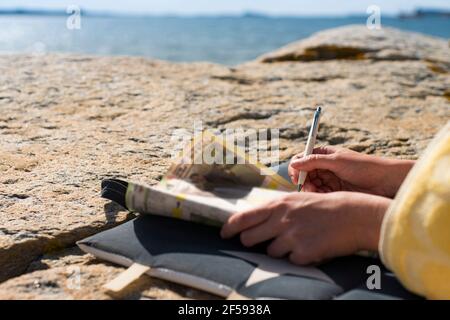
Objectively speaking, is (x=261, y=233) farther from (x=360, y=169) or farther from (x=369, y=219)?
(x=360, y=169)

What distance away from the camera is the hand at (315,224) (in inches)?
45.8

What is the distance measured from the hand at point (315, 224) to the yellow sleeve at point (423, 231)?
7 cm

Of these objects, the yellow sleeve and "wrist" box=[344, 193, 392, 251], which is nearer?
the yellow sleeve

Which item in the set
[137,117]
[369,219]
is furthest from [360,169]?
[137,117]

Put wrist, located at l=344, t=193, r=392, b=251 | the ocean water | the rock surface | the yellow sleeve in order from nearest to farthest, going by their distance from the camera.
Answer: the yellow sleeve, wrist, located at l=344, t=193, r=392, b=251, the rock surface, the ocean water

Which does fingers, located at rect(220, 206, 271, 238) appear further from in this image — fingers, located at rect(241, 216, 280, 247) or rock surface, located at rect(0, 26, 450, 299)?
rock surface, located at rect(0, 26, 450, 299)

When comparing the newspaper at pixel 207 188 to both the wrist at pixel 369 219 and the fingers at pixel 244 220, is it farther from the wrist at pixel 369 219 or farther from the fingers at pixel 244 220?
the wrist at pixel 369 219

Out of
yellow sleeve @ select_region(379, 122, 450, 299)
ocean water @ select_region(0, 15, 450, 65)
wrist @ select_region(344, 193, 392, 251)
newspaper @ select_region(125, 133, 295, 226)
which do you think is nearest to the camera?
yellow sleeve @ select_region(379, 122, 450, 299)

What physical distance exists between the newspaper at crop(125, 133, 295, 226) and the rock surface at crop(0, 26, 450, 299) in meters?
0.17

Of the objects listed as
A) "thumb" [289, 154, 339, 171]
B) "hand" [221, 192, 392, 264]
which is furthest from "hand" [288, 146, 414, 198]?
"hand" [221, 192, 392, 264]

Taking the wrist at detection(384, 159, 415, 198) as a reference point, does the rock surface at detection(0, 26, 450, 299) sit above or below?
below

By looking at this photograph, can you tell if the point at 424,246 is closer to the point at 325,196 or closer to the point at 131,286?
the point at 325,196

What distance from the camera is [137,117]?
2.68 metres

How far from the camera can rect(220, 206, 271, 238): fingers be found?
1.22 metres
